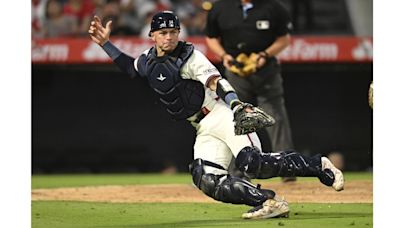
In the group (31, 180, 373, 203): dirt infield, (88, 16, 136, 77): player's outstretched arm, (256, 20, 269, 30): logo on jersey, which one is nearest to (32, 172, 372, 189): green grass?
(31, 180, 373, 203): dirt infield

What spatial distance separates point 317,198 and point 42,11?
6.51 m

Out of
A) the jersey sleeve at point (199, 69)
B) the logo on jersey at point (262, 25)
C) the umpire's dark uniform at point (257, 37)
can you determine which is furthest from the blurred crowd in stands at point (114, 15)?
the jersey sleeve at point (199, 69)

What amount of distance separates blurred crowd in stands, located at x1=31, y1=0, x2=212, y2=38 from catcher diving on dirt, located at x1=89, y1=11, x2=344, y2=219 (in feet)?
20.2

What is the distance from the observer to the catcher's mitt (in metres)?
6.16

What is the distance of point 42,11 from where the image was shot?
13477 mm

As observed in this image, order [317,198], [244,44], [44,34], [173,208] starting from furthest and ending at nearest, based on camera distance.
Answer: [44,34] < [244,44] < [317,198] < [173,208]

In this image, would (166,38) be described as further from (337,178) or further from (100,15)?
(100,15)

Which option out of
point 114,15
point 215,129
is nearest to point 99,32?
point 215,129

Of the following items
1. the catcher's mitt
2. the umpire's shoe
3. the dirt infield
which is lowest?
the dirt infield

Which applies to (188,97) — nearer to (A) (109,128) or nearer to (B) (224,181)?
(B) (224,181)

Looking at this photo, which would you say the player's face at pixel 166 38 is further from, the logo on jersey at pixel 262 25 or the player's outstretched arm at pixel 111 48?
the logo on jersey at pixel 262 25

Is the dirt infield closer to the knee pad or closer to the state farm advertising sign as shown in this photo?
the knee pad

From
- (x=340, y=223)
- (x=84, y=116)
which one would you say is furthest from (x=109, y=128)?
(x=340, y=223)

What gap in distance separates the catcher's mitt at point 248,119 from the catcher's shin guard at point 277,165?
263mm
